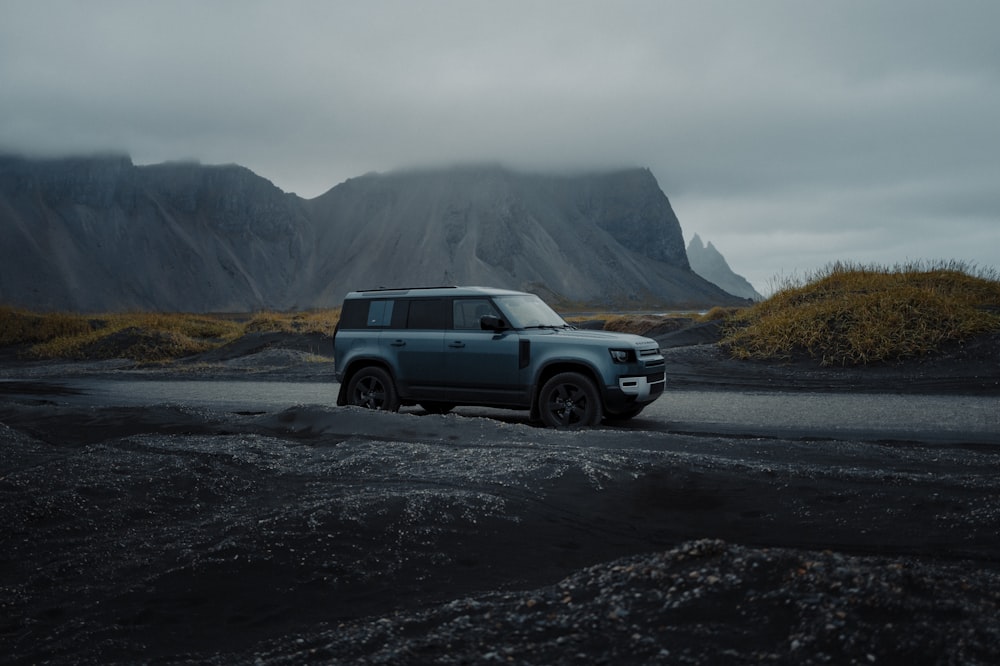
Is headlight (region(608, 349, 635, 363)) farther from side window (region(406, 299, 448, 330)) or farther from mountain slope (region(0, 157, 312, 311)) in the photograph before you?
mountain slope (region(0, 157, 312, 311))

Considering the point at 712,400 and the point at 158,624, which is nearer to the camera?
the point at 158,624

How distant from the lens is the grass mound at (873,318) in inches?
741

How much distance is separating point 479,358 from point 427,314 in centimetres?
119

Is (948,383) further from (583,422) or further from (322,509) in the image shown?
(322,509)

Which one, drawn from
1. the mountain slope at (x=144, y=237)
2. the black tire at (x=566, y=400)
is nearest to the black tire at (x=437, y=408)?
the black tire at (x=566, y=400)

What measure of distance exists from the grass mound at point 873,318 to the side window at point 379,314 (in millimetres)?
10697

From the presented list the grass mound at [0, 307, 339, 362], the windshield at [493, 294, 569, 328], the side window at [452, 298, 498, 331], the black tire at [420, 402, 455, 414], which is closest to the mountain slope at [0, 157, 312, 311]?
the grass mound at [0, 307, 339, 362]

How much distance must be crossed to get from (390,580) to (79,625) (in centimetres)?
179

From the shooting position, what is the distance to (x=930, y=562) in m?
5.32

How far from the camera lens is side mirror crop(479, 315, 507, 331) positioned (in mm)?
11266

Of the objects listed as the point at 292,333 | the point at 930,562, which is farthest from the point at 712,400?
the point at 292,333

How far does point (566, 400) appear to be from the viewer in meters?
11.0

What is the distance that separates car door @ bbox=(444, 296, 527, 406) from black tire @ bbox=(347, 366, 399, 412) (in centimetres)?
98

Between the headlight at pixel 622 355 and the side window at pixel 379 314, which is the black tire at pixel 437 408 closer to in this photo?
the side window at pixel 379 314
